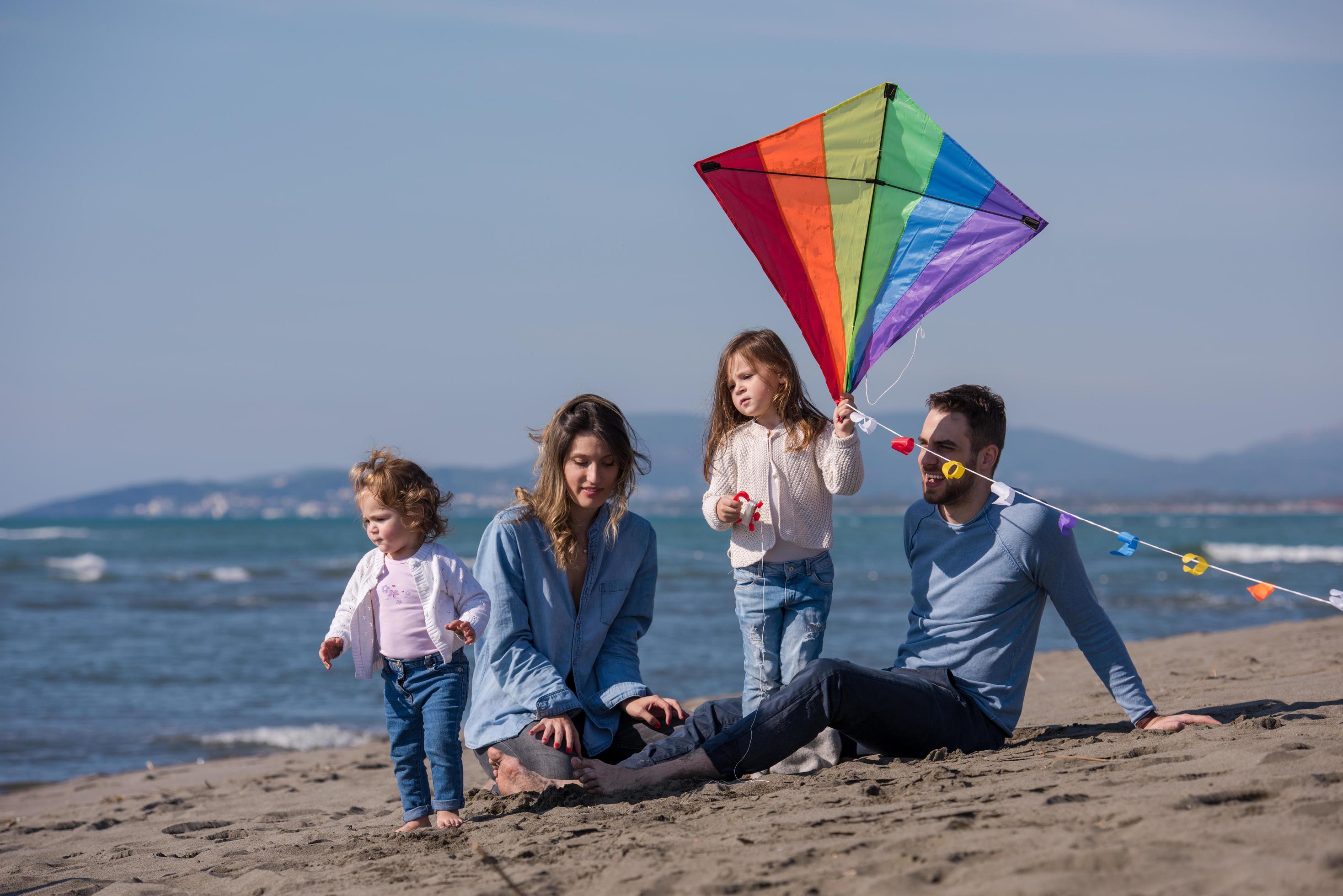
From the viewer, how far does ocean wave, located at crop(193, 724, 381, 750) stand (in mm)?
7453

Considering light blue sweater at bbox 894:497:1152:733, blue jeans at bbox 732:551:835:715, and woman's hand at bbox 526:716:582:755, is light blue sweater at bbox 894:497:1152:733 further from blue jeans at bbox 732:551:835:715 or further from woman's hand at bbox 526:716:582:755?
woman's hand at bbox 526:716:582:755

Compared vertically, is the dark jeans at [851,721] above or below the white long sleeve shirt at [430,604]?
below

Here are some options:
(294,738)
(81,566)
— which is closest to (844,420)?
(294,738)

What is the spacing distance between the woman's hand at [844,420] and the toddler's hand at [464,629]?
1602 mm

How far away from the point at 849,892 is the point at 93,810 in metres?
4.60

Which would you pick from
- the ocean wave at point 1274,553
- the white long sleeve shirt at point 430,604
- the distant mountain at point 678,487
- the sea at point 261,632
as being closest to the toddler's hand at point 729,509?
the white long sleeve shirt at point 430,604

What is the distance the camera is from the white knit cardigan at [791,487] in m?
4.16

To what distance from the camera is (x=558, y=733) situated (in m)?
3.64

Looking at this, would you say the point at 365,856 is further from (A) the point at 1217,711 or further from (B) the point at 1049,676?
(B) the point at 1049,676

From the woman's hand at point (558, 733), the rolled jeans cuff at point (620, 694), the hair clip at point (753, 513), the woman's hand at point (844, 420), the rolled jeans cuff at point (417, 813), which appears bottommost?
the rolled jeans cuff at point (417, 813)

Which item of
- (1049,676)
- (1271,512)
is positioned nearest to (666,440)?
(1271,512)

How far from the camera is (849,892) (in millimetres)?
2207

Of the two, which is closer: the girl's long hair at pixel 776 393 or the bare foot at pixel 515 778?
the bare foot at pixel 515 778

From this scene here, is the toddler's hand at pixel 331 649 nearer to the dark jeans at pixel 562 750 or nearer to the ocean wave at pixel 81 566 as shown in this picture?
the dark jeans at pixel 562 750
